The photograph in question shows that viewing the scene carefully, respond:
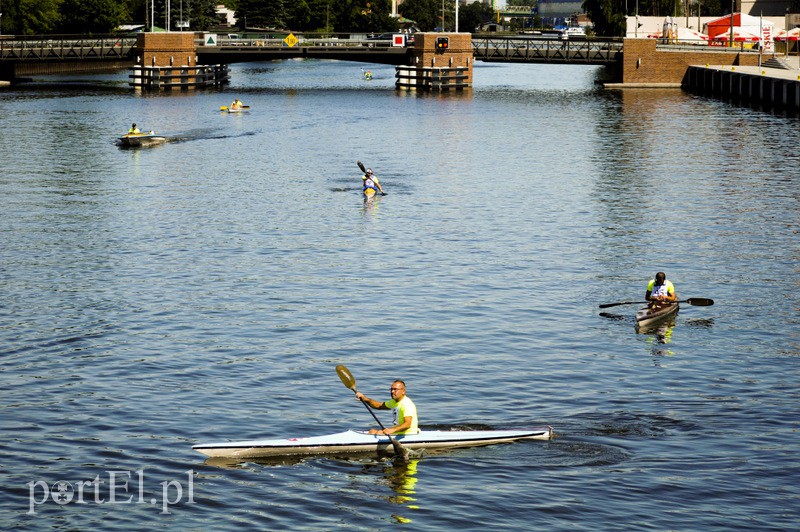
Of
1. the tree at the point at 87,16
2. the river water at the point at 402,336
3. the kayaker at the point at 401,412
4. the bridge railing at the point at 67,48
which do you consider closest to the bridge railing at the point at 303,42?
the bridge railing at the point at 67,48

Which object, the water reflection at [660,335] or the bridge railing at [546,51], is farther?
the bridge railing at [546,51]

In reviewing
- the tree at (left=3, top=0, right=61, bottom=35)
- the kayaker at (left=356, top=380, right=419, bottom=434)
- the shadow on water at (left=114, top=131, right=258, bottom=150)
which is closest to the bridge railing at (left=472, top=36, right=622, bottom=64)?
the shadow on water at (left=114, top=131, right=258, bottom=150)

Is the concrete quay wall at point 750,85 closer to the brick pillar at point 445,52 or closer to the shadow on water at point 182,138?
the brick pillar at point 445,52

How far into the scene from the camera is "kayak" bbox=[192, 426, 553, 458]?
2570cm

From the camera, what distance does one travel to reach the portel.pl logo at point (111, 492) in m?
24.1

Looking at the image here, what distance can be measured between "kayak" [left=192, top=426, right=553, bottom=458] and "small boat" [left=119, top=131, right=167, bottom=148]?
202 ft

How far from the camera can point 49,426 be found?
28.3 meters

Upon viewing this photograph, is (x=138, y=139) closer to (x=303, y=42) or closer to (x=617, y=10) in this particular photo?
(x=303, y=42)

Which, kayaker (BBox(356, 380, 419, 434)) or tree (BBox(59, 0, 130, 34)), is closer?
kayaker (BBox(356, 380, 419, 434))

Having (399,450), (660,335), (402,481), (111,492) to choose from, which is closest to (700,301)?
(660,335)

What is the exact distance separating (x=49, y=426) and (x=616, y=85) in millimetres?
122672

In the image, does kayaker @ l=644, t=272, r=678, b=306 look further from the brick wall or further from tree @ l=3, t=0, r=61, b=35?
tree @ l=3, t=0, r=61, b=35

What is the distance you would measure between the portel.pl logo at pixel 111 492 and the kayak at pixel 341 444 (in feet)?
3.46

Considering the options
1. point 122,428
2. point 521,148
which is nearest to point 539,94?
point 521,148
